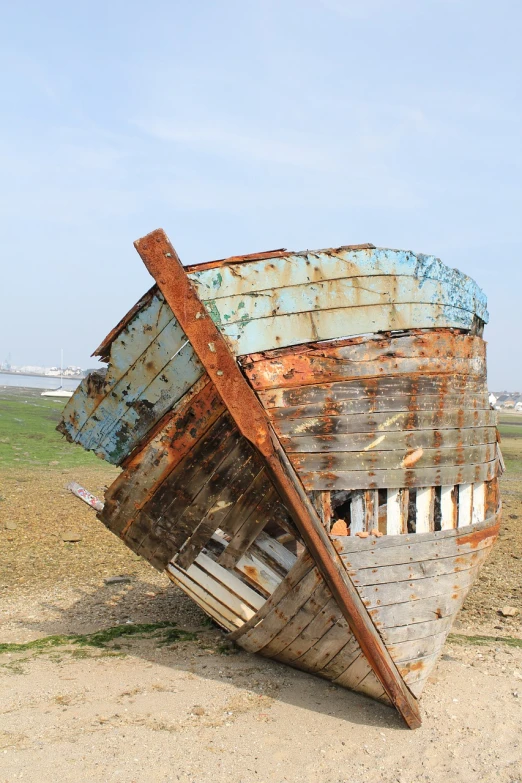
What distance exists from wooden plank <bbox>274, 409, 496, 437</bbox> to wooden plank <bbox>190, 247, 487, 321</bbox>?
81 cm

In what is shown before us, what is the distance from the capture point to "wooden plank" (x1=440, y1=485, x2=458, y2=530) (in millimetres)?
4566

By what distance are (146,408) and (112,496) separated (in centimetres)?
78

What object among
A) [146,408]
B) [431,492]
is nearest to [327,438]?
[431,492]

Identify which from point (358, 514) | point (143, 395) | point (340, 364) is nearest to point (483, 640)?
point (358, 514)

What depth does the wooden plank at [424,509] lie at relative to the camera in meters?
4.44

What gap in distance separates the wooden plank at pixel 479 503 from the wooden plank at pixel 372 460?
0.46 metres

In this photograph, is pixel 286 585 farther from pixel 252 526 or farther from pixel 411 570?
pixel 411 570

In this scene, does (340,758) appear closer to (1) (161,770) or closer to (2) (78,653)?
(1) (161,770)

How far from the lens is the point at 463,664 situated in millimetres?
5684

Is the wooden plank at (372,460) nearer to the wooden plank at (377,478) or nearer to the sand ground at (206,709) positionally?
the wooden plank at (377,478)

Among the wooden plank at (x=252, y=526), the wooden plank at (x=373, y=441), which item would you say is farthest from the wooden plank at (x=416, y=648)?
the wooden plank at (x=373, y=441)

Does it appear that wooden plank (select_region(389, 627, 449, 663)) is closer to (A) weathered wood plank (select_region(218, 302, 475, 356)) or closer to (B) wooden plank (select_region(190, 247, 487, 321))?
(A) weathered wood plank (select_region(218, 302, 475, 356))

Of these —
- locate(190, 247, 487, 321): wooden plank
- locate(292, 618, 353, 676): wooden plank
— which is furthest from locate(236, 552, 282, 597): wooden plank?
locate(190, 247, 487, 321): wooden plank

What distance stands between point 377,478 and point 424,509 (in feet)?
1.47
